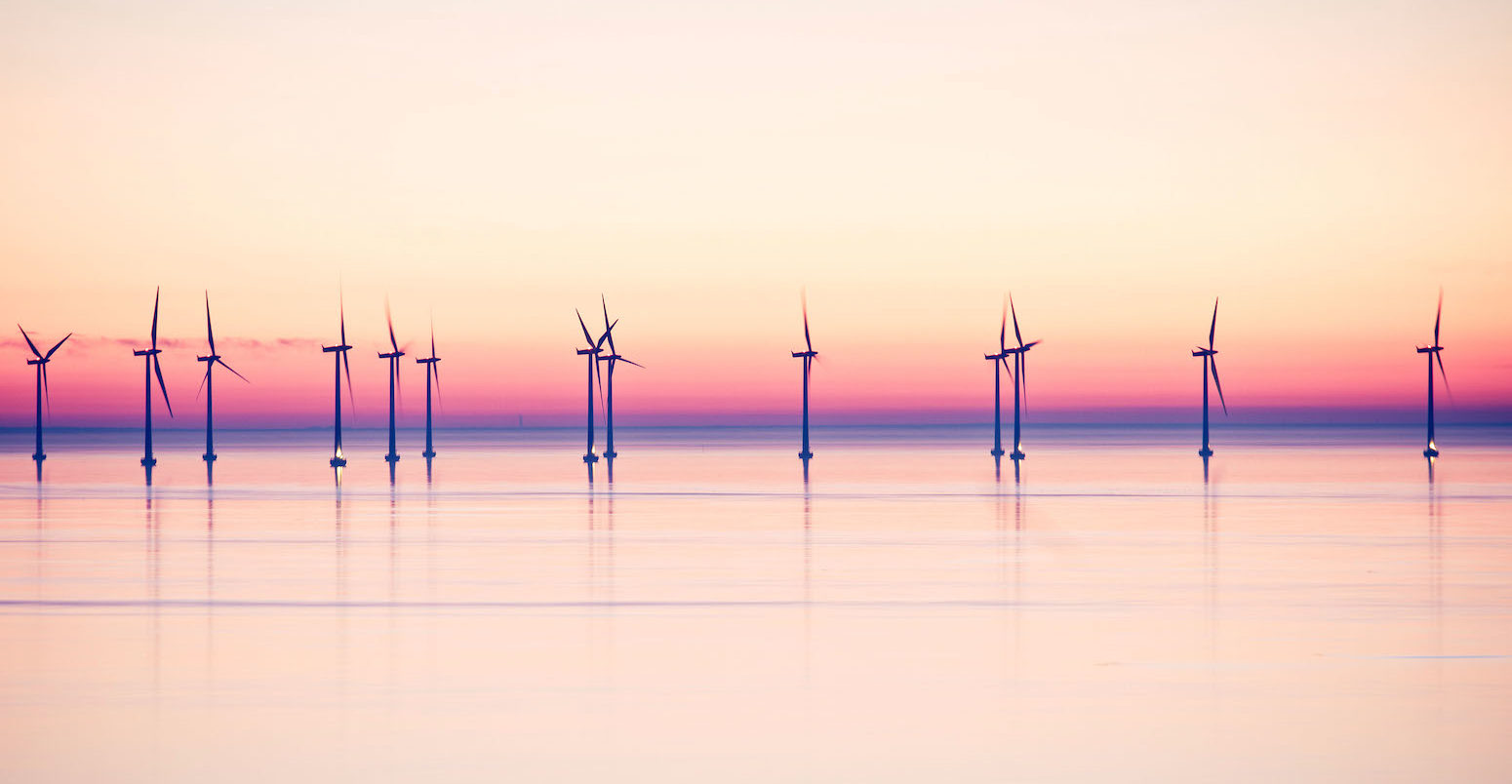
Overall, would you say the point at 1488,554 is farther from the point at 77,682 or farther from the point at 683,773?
the point at 77,682

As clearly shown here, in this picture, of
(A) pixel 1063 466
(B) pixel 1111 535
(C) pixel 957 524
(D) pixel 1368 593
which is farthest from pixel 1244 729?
(A) pixel 1063 466

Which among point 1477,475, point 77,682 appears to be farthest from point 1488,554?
point 1477,475

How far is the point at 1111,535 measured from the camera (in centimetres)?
4222

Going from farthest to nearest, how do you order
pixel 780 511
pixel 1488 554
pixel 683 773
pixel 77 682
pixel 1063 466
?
pixel 1063 466
pixel 780 511
pixel 1488 554
pixel 77 682
pixel 683 773

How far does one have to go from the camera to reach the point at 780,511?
5278cm

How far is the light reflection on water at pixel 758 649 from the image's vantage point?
15047 millimetres

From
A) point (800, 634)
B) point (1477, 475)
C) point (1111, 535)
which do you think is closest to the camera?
point (800, 634)

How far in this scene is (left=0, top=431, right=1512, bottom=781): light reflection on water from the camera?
49.4 ft

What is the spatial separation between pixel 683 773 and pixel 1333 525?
35.4m

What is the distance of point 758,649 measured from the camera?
2138 centimetres

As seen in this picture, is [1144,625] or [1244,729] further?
[1144,625]

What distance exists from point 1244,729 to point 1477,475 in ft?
258

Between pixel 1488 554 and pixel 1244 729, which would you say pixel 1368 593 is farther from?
pixel 1244 729

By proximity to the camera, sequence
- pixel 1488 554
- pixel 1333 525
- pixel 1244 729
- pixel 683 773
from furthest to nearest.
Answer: pixel 1333 525 < pixel 1488 554 < pixel 1244 729 < pixel 683 773
